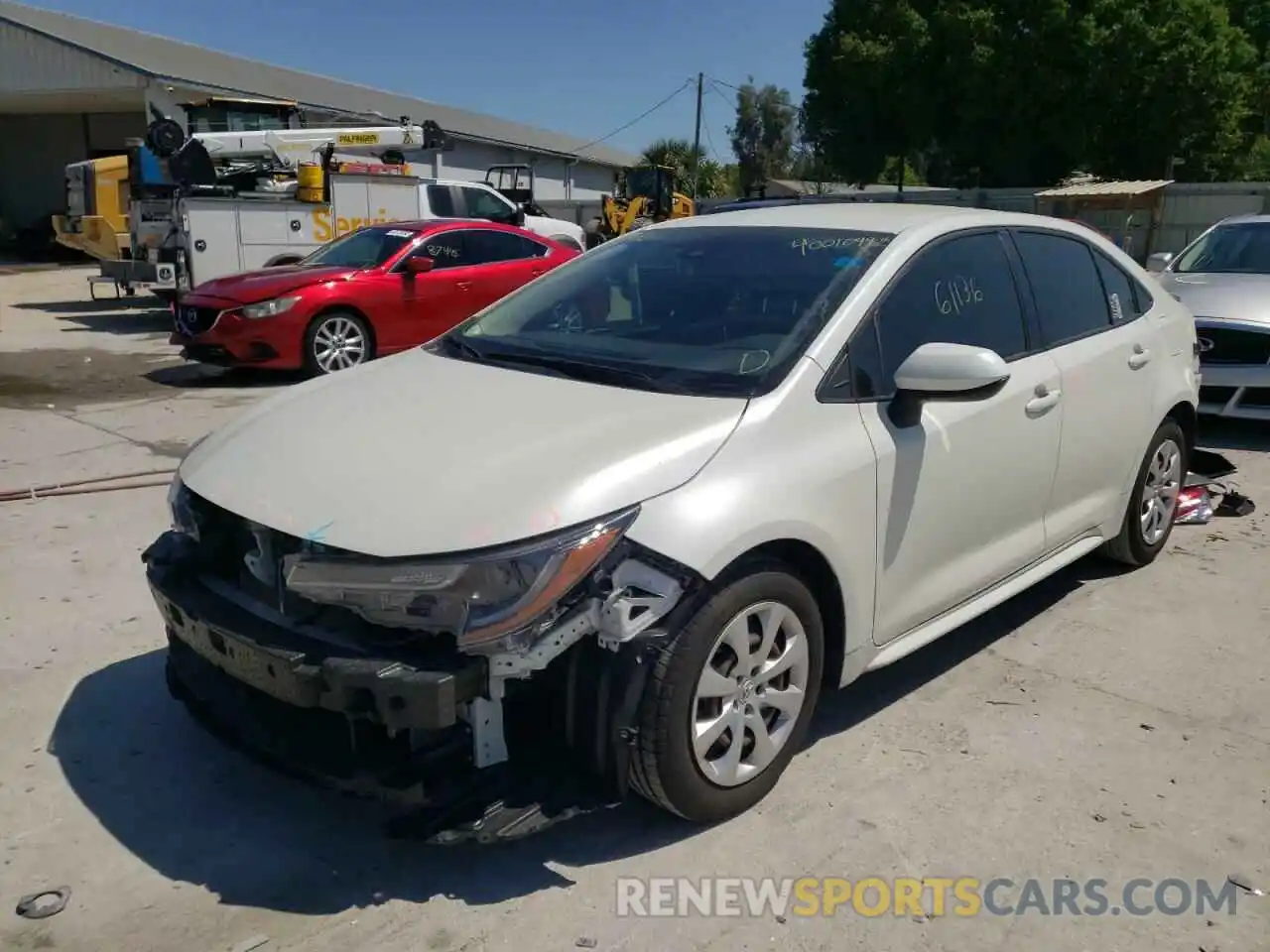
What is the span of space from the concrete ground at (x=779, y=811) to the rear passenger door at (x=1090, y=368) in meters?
0.54

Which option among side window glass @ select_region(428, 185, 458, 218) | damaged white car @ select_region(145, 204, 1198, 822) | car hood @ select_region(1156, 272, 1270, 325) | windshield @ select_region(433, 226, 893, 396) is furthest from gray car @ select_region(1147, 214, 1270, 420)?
side window glass @ select_region(428, 185, 458, 218)

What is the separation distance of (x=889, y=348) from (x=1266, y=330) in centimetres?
526

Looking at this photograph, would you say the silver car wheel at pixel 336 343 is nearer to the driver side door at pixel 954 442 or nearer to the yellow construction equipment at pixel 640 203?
the driver side door at pixel 954 442

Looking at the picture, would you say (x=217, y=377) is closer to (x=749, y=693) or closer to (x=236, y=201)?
(x=236, y=201)

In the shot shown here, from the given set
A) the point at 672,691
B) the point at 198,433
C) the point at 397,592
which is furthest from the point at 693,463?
the point at 198,433

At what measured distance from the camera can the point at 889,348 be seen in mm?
3479

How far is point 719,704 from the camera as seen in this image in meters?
2.94

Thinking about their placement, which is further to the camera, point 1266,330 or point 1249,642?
point 1266,330

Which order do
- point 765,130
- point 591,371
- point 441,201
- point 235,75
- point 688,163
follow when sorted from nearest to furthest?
point 591,371
point 441,201
point 235,75
point 688,163
point 765,130

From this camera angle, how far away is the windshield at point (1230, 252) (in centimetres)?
866

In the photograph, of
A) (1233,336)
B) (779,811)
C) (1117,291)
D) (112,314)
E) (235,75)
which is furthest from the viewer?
(235,75)

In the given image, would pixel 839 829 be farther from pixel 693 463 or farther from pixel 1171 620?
pixel 1171 620

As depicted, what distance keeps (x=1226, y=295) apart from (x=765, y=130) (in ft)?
225

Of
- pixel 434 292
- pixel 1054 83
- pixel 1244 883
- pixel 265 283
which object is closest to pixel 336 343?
pixel 265 283
